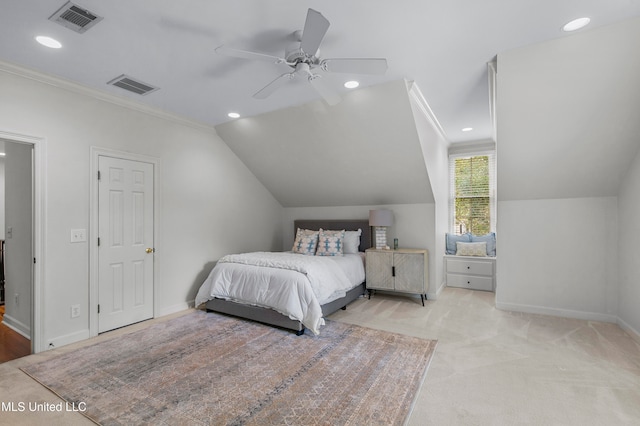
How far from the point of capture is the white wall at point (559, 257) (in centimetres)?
359

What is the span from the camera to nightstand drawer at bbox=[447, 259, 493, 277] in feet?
16.4

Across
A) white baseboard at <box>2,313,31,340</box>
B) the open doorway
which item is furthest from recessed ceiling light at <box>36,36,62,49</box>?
white baseboard at <box>2,313,31,340</box>

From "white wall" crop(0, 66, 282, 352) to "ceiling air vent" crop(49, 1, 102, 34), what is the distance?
1108 millimetres

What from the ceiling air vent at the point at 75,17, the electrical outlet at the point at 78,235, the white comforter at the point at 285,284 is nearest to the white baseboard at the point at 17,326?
the electrical outlet at the point at 78,235

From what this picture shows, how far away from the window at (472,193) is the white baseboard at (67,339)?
18.7ft

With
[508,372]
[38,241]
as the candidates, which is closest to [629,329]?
[508,372]

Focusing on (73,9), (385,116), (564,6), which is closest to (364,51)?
(385,116)

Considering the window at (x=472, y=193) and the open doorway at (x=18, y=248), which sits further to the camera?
the window at (x=472, y=193)

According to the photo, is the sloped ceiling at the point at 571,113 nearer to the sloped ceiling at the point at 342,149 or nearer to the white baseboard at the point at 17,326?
the sloped ceiling at the point at 342,149

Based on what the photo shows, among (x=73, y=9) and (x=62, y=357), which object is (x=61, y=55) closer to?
(x=73, y=9)

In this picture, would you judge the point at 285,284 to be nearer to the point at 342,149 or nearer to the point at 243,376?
the point at 243,376

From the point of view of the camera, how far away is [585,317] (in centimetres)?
365

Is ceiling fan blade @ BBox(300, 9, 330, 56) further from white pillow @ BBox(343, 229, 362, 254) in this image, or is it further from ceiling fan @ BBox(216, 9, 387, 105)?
white pillow @ BBox(343, 229, 362, 254)

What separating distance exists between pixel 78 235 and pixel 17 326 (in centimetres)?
141
